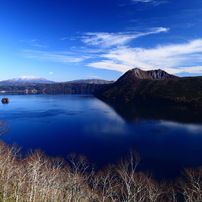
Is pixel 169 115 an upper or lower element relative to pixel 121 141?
upper

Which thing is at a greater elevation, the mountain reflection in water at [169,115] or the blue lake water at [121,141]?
the mountain reflection in water at [169,115]

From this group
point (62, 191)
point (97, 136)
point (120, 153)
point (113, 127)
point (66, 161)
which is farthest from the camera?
point (113, 127)

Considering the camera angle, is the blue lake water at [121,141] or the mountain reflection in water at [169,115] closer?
the blue lake water at [121,141]

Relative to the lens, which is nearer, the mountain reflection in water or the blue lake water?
the blue lake water

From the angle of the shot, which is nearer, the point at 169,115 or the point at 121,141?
the point at 121,141

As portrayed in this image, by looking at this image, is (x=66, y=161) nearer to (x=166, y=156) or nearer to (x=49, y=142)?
(x=49, y=142)

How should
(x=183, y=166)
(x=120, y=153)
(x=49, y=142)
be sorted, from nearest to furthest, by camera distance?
(x=183, y=166) < (x=120, y=153) < (x=49, y=142)

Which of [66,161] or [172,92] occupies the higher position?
[172,92]

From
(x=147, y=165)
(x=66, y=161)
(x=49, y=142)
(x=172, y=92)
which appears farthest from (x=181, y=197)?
(x=172, y=92)

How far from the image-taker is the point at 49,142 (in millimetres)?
58250

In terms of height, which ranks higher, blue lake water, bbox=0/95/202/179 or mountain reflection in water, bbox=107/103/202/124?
mountain reflection in water, bbox=107/103/202/124

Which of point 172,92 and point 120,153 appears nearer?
point 120,153

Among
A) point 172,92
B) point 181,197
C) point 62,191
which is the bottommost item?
point 181,197

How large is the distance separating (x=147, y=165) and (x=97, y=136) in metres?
27.1
